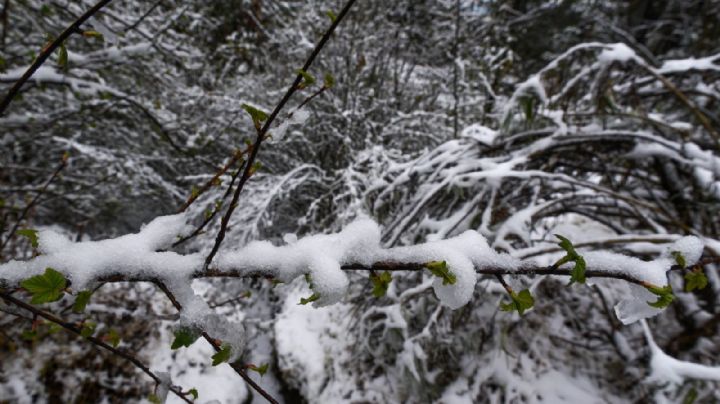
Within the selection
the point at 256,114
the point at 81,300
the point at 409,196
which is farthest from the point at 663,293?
the point at 409,196

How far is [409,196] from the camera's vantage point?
209 cm

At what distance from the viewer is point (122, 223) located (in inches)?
179

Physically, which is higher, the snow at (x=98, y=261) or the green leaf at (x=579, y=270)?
the green leaf at (x=579, y=270)

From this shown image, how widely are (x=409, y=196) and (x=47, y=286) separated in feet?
5.75

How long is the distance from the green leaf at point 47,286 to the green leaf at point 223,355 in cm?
22

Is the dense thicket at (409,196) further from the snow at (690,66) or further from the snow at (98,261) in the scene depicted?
the snow at (98,261)

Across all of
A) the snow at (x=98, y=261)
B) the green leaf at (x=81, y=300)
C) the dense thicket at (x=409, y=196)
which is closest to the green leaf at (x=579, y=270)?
the dense thicket at (x=409, y=196)

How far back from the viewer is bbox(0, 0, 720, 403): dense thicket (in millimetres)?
1729

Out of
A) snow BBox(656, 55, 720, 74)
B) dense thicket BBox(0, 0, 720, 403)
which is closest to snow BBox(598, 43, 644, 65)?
dense thicket BBox(0, 0, 720, 403)

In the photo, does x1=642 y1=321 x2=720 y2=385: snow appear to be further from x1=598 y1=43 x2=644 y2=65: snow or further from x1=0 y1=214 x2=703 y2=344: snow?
x1=598 y1=43 x2=644 y2=65: snow

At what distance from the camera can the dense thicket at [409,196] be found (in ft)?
5.67

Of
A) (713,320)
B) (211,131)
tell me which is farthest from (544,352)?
(211,131)

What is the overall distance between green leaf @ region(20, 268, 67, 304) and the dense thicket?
38 cm

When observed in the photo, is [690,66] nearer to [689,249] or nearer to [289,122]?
[689,249]
